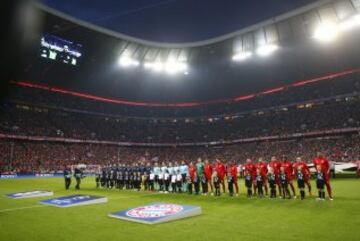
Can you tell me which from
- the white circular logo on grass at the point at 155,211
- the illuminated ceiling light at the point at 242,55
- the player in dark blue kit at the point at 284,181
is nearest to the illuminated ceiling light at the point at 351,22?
the illuminated ceiling light at the point at 242,55

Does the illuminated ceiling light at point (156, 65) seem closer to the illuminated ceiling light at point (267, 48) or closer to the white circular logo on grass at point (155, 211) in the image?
the illuminated ceiling light at point (267, 48)

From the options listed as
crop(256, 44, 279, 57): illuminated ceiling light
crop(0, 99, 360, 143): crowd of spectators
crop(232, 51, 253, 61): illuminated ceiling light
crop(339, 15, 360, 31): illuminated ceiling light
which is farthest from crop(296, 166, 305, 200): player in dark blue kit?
crop(0, 99, 360, 143): crowd of spectators

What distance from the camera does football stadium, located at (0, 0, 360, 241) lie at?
36.6 ft

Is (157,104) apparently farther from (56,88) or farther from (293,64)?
Result: (293,64)

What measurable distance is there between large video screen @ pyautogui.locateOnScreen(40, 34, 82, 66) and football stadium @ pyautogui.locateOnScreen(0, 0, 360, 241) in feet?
0.82

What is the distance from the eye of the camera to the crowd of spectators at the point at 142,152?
45844mm

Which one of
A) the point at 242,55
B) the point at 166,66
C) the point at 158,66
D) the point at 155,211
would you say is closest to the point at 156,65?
the point at 158,66

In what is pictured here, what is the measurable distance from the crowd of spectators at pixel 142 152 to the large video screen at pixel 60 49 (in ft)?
51.4

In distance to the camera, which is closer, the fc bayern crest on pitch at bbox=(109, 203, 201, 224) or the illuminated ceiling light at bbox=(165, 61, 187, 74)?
the fc bayern crest on pitch at bbox=(109, 203, 201, 224)

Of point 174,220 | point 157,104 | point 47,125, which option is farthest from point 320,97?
point 174,220

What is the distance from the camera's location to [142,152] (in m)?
65.1

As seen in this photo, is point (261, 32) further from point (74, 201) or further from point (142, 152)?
point (74, 201)

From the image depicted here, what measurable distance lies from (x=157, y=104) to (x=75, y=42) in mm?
30733

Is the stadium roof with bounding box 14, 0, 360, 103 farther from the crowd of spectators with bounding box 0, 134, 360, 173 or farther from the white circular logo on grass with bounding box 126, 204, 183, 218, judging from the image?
the white circular logo on grass with bounding box 126, 204, 183, 218
